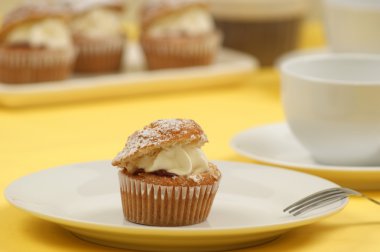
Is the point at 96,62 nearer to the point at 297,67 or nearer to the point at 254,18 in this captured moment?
the point at 254,18

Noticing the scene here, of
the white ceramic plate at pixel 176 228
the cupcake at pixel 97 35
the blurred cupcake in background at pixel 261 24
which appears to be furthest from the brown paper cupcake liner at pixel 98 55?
the white ceramic plate at pixel 176 228

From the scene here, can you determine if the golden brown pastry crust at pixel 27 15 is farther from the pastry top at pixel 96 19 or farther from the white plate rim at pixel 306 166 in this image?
the white plate rim at pixel 306 166

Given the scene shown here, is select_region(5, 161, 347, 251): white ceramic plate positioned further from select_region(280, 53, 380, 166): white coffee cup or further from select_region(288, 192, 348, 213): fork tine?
select_region(280, 53, 380, 166): white coffee cup

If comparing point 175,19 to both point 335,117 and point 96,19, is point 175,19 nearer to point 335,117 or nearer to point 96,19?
point 96,19

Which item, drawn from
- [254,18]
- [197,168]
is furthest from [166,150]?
[254,18]

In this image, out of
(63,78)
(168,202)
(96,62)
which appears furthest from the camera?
(96,62)

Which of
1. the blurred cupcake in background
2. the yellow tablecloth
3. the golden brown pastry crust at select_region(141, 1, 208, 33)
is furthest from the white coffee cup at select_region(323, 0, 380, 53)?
the blurred cupcake in background
